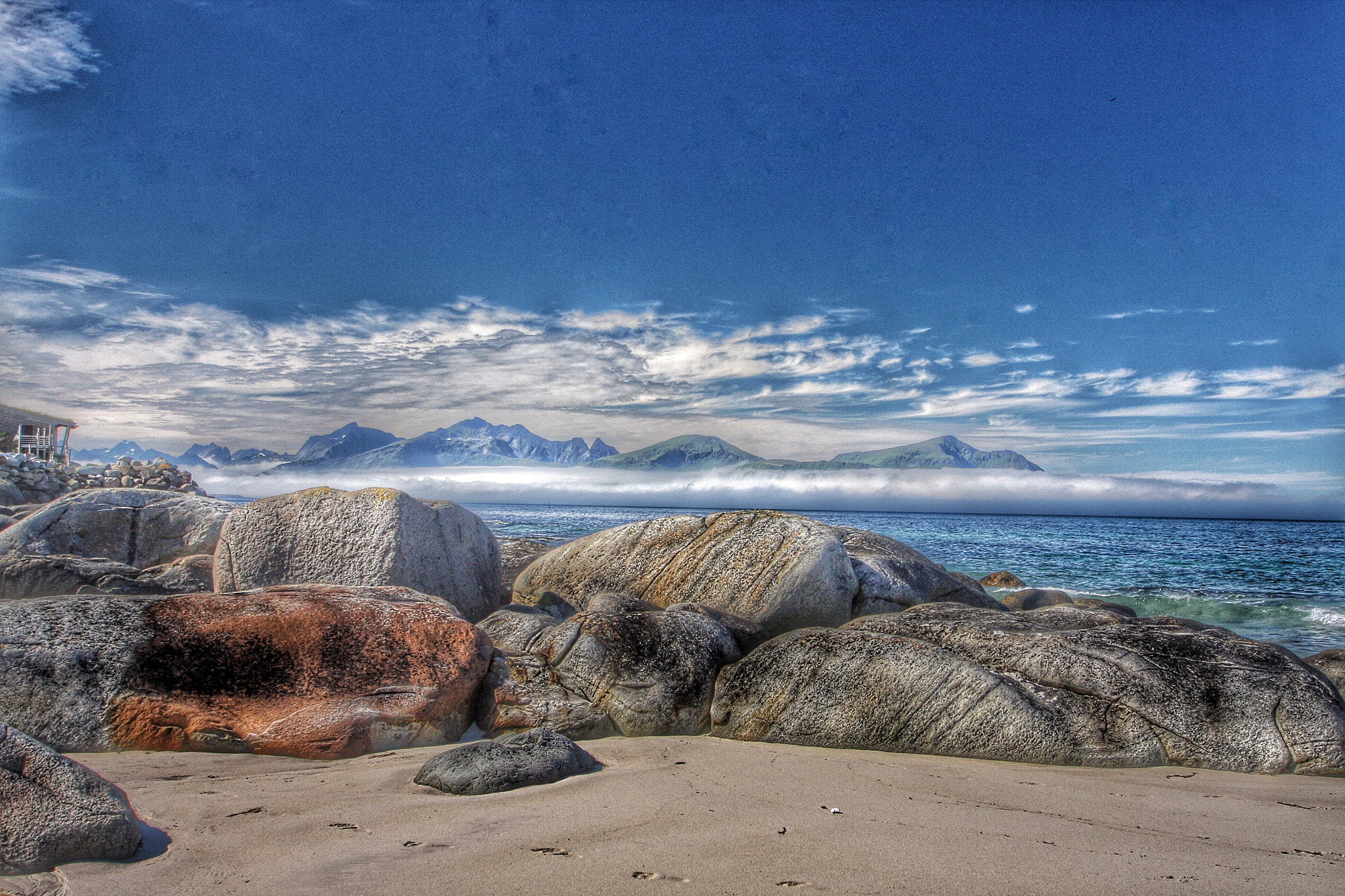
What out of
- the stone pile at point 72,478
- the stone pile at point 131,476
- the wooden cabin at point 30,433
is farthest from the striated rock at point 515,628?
the wooden cabin at point 30,433

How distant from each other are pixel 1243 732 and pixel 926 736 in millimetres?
2367

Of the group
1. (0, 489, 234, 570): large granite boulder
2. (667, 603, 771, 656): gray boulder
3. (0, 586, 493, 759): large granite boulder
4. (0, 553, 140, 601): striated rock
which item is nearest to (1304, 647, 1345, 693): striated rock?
(667, 603, 771, 656): gray boulder

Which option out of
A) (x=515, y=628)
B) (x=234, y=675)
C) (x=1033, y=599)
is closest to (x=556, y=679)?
(x=515, y=628)

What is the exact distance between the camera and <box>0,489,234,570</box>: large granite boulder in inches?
424

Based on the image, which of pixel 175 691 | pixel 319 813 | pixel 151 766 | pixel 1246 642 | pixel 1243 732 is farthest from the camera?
pixel 1246 642

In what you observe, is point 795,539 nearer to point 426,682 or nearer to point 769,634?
point 769,634

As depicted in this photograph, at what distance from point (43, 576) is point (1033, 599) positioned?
50.8 ft

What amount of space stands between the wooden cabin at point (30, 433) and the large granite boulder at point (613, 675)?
45.6m

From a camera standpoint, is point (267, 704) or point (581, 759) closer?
point (581, 759)

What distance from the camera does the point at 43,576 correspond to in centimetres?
817

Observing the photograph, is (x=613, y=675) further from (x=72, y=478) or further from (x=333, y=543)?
(x=72, y=478)

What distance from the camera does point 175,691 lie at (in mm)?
5262

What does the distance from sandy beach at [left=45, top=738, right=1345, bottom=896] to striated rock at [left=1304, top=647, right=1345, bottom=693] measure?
337 cm

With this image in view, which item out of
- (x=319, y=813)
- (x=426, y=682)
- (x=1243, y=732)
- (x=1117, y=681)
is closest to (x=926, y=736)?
(x=1117, y=681)
